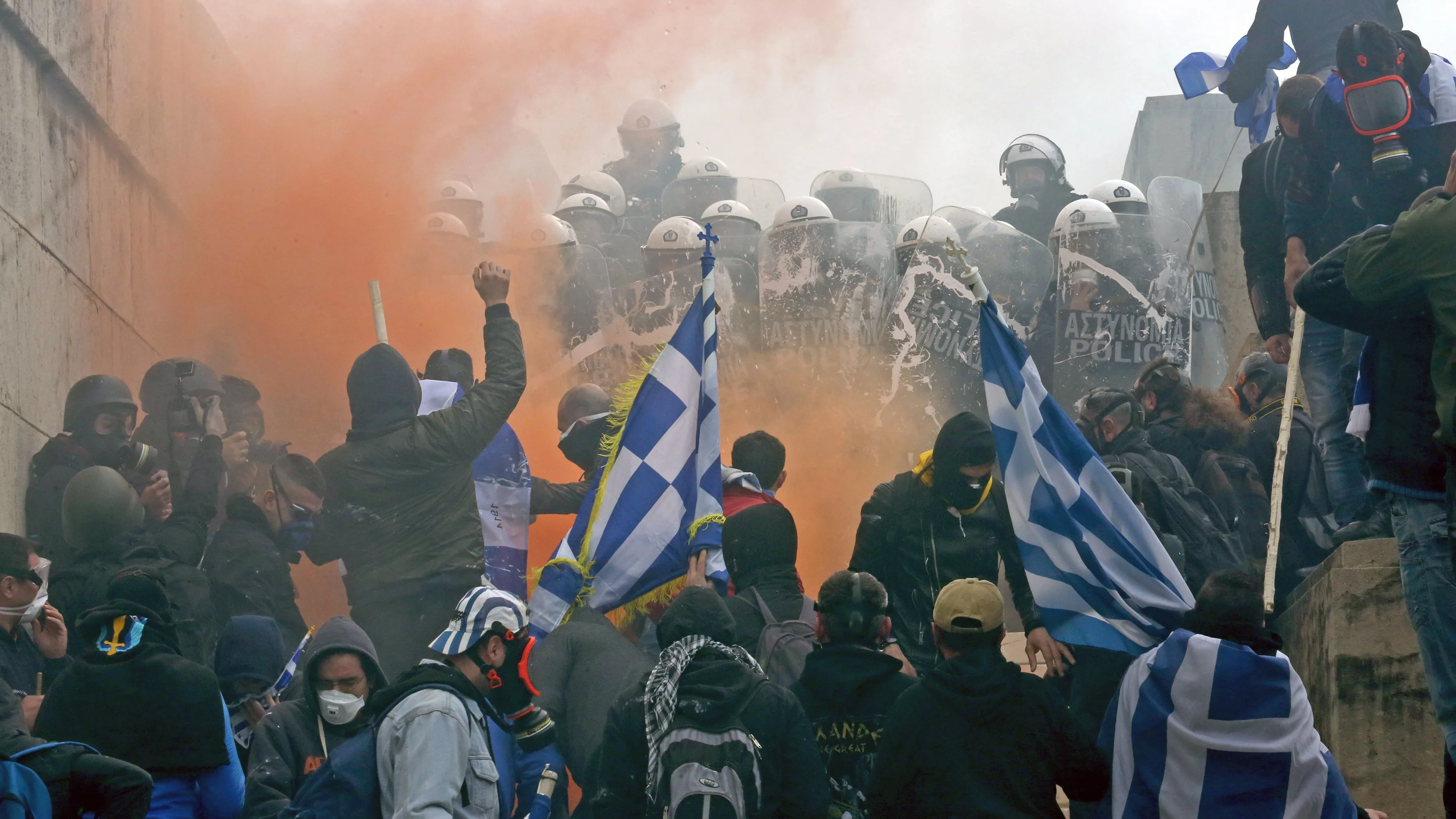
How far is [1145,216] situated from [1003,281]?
52.5 inches

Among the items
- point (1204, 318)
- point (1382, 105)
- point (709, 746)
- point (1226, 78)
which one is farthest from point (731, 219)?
point (709, 746)

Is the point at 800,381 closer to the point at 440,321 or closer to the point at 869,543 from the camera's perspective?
the point at 440,321

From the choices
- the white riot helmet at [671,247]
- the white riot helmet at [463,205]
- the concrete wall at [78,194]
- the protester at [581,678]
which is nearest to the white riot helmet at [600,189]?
the white riot helmet at [463,205]

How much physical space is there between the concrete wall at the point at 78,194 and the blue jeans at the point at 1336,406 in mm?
5481

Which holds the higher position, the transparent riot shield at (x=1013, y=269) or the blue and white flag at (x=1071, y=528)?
the transparent riot shield at (x=1013, y=269)

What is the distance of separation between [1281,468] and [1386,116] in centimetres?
130

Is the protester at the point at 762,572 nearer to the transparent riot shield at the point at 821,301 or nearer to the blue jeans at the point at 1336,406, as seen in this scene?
the blue jeans at the point at 1336,406

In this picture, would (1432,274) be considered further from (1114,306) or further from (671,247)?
(671,247)

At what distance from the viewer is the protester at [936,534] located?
462cm

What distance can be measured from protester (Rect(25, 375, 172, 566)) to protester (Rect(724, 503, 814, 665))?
259cm

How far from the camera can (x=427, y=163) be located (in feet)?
49.0

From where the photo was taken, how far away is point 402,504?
17.4 ft

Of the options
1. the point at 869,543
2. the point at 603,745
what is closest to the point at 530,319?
the point at 869,543

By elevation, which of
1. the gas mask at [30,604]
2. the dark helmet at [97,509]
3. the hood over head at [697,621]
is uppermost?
the dark helmet at [97,509]
